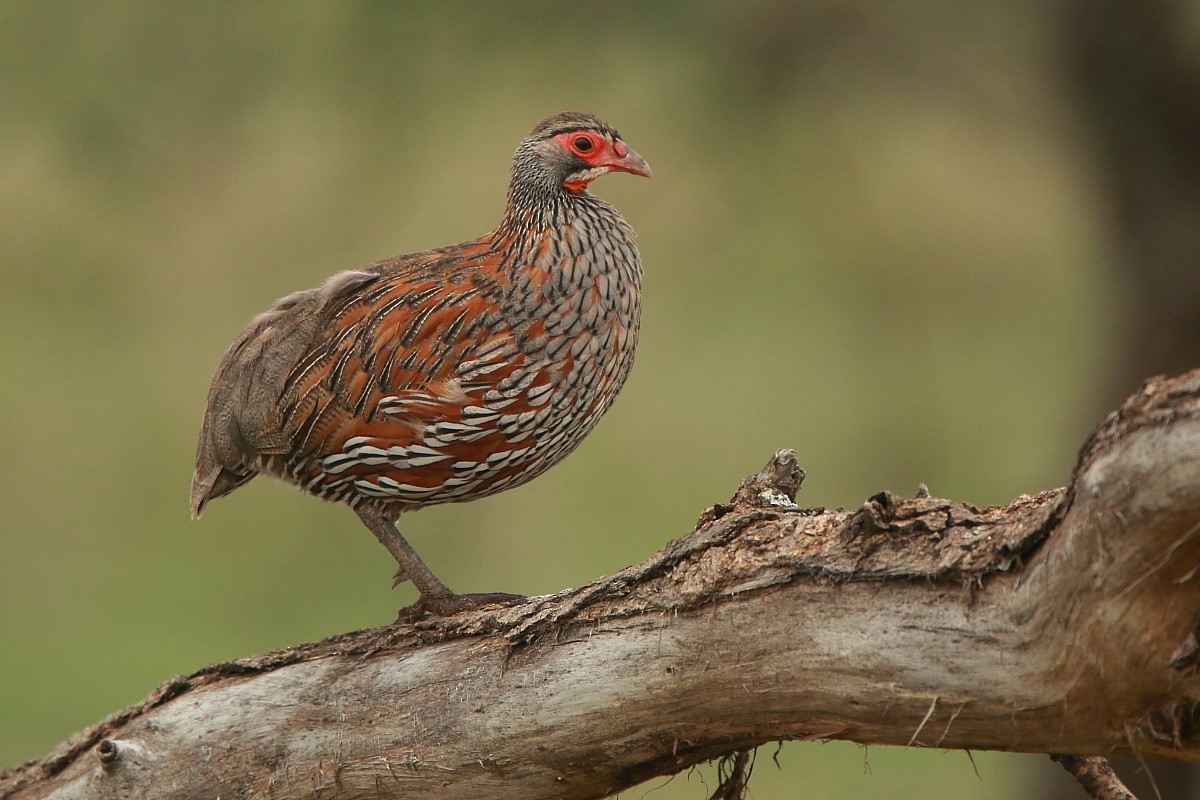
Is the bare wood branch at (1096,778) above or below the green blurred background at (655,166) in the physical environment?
below

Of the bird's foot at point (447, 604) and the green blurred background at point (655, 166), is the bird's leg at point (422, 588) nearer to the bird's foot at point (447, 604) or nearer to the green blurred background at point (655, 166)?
the bird's foot at point (447, 604)

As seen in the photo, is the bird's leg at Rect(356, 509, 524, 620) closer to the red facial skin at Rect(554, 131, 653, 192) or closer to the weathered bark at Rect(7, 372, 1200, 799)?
the weathered bark at Rect(7, 372, 1200, 799)

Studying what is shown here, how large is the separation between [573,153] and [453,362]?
951mm

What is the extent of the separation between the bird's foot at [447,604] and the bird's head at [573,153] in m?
1.55

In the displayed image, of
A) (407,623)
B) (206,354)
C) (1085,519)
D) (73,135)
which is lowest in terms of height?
Answer: (1085,519)

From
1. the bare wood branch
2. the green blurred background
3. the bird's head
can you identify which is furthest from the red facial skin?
the bare wood branch

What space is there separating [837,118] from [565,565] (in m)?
5.59

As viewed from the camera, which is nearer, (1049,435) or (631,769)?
(631,769)

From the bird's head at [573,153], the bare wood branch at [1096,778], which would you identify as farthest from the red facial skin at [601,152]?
the bare wood branch at [1096,778]

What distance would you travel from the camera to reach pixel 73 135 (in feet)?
21.6

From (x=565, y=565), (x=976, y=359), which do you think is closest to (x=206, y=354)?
(x=565, y=565)

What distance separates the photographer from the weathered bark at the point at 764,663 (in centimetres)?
302

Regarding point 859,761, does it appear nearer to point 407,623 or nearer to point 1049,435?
point 1049,435

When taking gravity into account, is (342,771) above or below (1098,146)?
below
